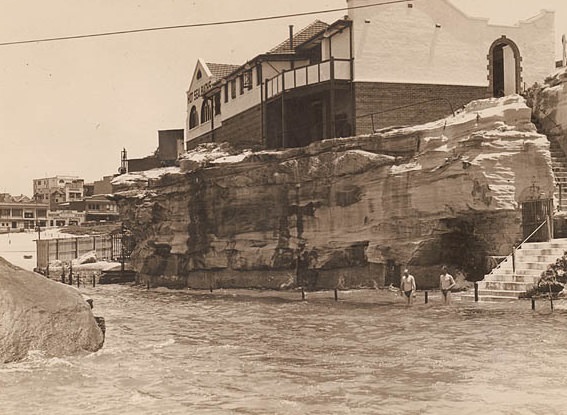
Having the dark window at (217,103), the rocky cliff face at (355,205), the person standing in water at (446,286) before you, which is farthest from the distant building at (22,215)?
the person standing in water at (446,286)

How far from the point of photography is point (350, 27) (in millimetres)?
32531

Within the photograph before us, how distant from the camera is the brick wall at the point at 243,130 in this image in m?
38.8

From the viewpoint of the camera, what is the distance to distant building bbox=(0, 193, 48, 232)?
82.7 metres

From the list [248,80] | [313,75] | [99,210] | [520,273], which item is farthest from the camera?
[99,210]

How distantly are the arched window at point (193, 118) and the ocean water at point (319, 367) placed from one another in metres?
33.8

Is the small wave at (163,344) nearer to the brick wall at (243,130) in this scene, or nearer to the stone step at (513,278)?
the stone step at (513,278)

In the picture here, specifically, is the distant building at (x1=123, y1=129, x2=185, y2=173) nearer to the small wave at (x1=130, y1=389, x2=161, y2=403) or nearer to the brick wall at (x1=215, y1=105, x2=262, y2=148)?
the brick wall at (x1=215, y1=105, x2=262, y2=148)

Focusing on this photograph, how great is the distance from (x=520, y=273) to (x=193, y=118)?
37.0 meters

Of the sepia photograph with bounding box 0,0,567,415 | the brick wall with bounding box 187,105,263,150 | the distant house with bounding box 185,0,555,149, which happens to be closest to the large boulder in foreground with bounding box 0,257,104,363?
the sepia photograph with bounding box 0,0,567,415

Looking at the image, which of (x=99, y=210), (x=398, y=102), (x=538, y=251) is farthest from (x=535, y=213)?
(x=99, y=210)

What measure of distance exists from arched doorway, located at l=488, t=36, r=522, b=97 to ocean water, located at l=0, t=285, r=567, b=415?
1832 centimetres

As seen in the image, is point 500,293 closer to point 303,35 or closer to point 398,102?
point 398,102

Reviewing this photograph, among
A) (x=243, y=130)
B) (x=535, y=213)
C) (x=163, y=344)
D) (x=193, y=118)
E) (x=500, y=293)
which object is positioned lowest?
(x=163, y=344)

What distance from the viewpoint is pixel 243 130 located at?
41406mm
